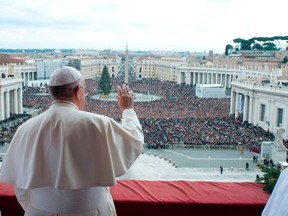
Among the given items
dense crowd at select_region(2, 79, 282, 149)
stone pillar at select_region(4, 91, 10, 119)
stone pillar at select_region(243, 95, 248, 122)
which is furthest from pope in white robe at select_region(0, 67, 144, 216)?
stone pillar at select_region(4, 91, 10, 119)

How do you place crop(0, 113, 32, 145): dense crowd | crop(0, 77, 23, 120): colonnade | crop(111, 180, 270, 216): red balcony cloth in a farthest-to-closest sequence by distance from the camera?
crop(0, 77, 23, 120): colonnade, crop(0, 113, 32, 145): dense crowd, crop(111, 180, 270, 216): red balcony cloth

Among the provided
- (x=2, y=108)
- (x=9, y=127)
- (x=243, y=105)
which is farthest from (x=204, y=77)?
(x=9, y=127)

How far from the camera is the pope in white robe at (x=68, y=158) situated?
6.97ft

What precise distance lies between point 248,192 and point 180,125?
72.7 ft

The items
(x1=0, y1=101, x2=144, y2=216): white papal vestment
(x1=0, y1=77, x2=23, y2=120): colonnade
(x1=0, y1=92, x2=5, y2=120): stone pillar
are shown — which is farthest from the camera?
(x1=0, y1=77, x2=23, y2=120): colonnade

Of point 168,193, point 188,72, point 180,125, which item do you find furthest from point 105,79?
point 168,193

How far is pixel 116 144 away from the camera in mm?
2229

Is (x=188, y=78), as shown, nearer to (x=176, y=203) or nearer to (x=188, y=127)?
(x=188, y=127)

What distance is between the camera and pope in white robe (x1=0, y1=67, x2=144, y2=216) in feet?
6.97

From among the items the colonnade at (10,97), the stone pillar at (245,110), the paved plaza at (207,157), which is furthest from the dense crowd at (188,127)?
the colonnade at (10,97)

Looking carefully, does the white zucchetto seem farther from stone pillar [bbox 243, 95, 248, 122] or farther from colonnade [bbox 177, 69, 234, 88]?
colonnade [bbox 177, 69, 234, 88]

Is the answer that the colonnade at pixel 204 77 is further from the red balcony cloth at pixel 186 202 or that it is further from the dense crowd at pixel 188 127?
the red balcony cloth at pixel 186 202

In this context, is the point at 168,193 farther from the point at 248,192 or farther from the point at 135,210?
the point at 248,192

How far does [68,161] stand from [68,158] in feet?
0.05
